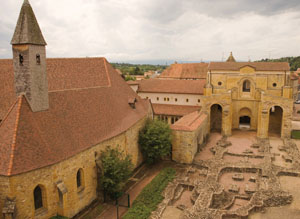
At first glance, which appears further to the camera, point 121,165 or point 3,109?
point 121,165

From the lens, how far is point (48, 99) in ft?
75.1

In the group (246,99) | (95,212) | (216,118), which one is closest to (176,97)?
(216,118)

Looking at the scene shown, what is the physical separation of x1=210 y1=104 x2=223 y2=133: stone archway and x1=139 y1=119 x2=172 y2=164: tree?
18.6 meters

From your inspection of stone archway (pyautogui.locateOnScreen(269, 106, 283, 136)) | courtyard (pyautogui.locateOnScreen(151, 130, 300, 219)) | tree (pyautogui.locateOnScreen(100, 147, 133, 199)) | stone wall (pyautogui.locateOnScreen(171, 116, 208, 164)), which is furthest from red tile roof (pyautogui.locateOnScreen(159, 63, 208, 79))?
tree (pyautogui.locateOnScreen(100, 147, 133, 199))

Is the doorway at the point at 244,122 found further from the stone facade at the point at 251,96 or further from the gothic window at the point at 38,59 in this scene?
the gothic window at the point at 38,59

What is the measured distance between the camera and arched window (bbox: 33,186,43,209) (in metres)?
19.6

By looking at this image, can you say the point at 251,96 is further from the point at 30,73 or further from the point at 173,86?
the point at 30,73

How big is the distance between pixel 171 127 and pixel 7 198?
21370mm

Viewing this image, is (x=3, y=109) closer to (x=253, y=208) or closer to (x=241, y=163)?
(x=253, y=208)

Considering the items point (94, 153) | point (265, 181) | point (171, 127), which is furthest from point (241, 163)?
point (94, 153)

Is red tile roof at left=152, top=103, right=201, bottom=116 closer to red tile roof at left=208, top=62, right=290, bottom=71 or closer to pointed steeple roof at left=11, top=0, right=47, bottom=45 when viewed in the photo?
red tile roof at left=208, top=62, right=290, bottom=71

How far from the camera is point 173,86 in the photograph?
51594 millimetres

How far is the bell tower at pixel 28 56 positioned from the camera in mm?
20547

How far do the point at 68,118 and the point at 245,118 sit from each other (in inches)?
1407
